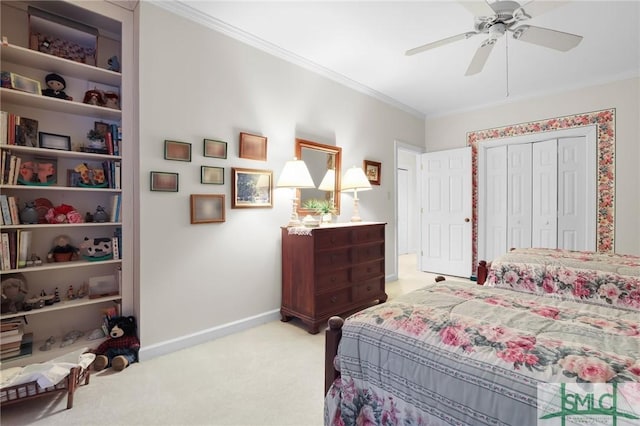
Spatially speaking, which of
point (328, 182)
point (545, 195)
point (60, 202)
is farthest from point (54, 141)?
point (545, 195)

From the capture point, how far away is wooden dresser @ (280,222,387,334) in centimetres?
281

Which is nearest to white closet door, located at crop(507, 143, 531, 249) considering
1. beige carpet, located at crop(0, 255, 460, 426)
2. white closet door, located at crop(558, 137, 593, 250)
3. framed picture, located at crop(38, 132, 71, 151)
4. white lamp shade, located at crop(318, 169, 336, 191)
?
white closet door, located at crop(558, 137, 593, 250)

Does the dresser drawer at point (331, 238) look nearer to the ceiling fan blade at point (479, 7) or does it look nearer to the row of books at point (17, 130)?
the ceiling fan blade at point (479, 7)

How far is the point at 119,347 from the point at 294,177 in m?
1.91

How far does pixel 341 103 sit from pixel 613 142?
10.9 ft

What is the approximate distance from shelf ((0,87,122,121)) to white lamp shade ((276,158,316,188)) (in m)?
1.39

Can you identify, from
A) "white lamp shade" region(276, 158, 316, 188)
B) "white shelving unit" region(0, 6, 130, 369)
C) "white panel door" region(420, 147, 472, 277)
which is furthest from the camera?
"white panel door" region(420, 147, 472, 277)

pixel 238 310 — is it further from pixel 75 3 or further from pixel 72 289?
pixel 75 3

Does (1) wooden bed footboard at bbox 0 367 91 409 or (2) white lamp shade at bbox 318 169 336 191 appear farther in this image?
(2) white lamp shade at bbox 318 169 336 191

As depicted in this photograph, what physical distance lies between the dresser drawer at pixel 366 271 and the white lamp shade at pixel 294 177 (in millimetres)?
1025

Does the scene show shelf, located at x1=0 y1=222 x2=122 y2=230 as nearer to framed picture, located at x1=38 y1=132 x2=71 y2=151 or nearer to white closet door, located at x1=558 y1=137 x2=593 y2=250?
framed picture, located at x1=38 y1=132 x2=71 y2=151

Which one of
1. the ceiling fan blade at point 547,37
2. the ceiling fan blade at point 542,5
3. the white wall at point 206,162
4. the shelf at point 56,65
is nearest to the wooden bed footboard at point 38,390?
the white wall at point 206,162

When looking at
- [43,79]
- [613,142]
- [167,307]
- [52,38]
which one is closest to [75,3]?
[52,38]

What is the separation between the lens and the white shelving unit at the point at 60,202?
2.07 meters
